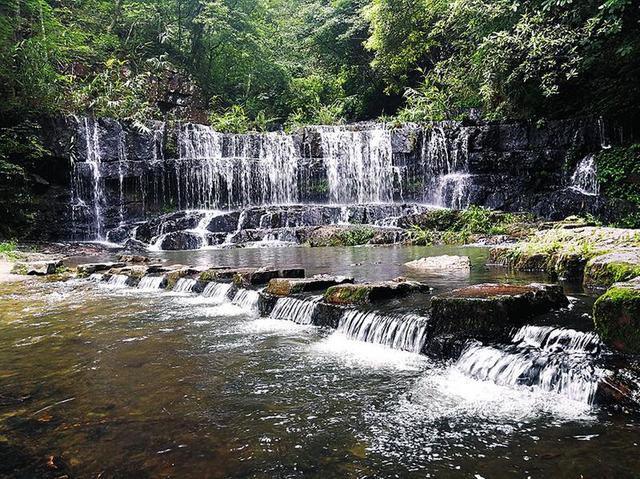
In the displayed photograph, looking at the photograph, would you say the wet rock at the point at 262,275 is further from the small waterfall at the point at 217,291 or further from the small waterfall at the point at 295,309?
the small waterfall at the point at 295,309

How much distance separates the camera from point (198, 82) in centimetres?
3138

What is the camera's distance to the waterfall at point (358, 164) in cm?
2381

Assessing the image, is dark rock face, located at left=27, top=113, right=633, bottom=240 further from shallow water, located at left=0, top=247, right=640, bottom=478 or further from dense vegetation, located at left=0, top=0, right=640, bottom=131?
shallow water, located at left=0, top=247, right=640, bottom=478

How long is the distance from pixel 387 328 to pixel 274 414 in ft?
6.88

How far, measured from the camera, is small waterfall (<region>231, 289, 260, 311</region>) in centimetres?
730

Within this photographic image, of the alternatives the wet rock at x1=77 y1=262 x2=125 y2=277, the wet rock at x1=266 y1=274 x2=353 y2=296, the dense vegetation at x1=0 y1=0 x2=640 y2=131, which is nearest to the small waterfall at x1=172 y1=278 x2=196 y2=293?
the wet rock at x1=266 y1=274 x2=353 y2=296

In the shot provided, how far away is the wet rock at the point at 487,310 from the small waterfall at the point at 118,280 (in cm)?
775

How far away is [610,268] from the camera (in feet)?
20.5

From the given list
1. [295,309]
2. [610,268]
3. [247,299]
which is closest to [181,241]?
[247,299]

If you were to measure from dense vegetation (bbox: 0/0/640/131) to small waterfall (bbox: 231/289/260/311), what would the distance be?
38.9ft

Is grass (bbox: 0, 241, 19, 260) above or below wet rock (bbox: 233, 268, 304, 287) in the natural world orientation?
above

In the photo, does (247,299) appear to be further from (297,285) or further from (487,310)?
(487,310)

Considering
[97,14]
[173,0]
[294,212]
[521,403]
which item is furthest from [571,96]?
[97,14]

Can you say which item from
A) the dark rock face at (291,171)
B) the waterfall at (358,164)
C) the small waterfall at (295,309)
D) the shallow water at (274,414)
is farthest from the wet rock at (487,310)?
the waterfall at (358,164)
